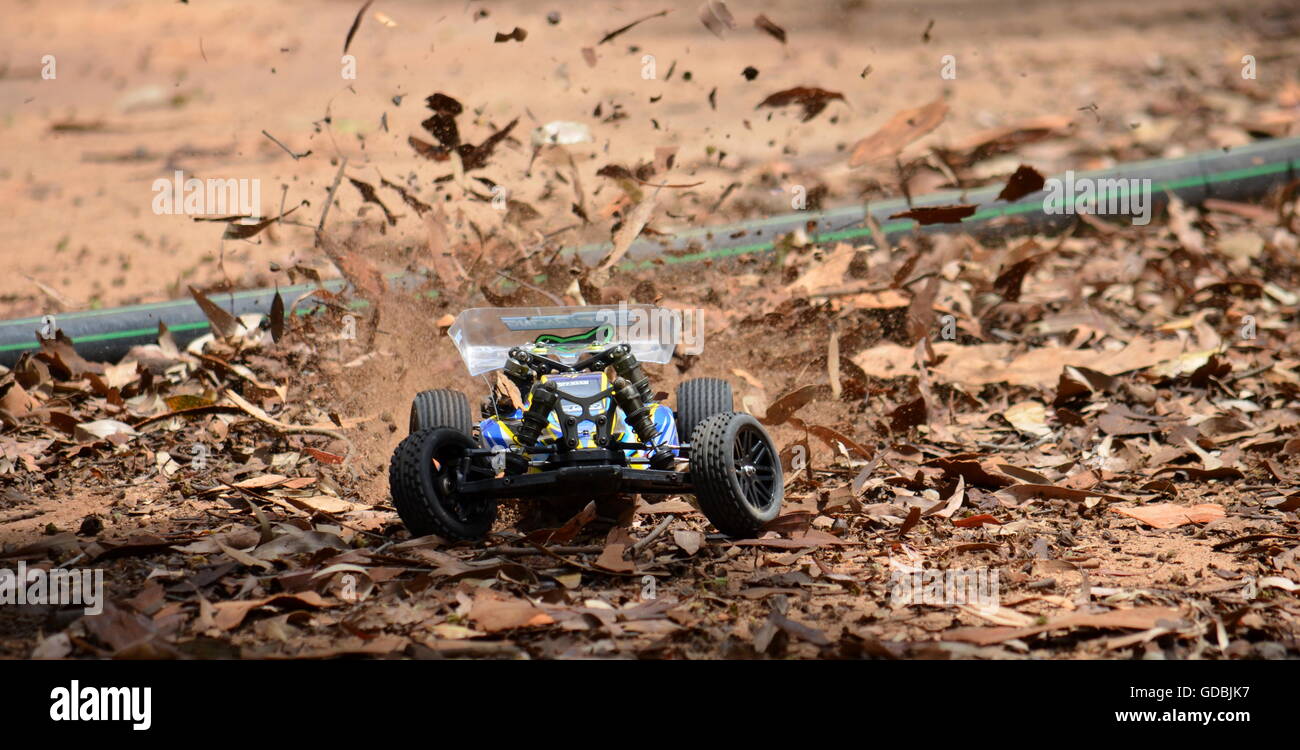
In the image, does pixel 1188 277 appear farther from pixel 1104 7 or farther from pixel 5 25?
pixel 5 25

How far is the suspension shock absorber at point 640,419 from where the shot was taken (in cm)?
490

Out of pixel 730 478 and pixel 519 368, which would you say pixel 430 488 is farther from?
pixel 730 478

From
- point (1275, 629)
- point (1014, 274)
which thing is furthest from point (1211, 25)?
point (1275, 629)

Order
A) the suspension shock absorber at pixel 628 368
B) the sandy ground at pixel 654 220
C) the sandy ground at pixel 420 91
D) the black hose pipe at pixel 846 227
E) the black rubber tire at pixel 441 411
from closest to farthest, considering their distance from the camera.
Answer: the sandy ground at pixel 654 220 < the suspension shock absorber at pixel 628 368 < the black rubber tire at pixel 441 411 < the black hose pipe at pixel 846 227 < the sandy ground at pixel 420 91

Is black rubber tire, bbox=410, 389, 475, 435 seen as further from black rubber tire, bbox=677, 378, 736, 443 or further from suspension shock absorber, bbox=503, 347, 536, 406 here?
black rubber tire, bbox=677, 378, 736, 443

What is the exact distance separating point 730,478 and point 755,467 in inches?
14.7

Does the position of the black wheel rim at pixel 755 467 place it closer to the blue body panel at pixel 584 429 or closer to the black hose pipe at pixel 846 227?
the blue body panel at pixel 584 429

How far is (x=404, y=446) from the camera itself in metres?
4.66

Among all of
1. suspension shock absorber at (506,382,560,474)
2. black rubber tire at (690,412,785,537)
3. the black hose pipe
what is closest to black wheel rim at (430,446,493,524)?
suspension shock absorber at (506,382,560,474)

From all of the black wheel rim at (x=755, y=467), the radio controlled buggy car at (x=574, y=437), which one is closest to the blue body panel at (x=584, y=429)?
the radio controlled buggy car at (x=574, y=437)

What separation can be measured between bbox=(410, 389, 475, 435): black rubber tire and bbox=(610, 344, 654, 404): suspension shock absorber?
0.76 metres

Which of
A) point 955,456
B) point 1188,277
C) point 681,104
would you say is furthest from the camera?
point 681,104

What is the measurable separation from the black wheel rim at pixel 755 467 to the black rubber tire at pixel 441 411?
1.27 meters

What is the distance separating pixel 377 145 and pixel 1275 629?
9223mm
